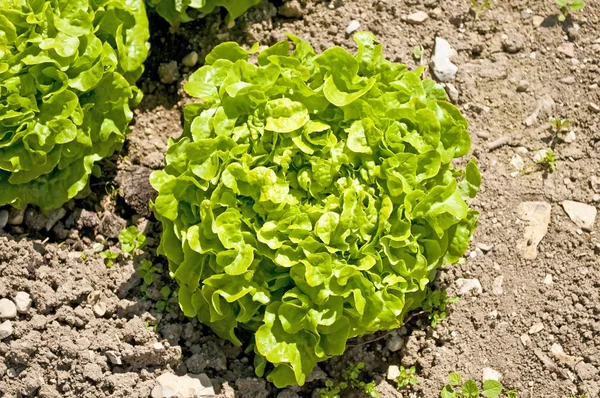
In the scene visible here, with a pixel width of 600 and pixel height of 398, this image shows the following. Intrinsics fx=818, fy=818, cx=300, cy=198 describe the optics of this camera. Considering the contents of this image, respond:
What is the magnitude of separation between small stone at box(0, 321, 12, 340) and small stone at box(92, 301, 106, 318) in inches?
17.5

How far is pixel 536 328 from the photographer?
15.6ft

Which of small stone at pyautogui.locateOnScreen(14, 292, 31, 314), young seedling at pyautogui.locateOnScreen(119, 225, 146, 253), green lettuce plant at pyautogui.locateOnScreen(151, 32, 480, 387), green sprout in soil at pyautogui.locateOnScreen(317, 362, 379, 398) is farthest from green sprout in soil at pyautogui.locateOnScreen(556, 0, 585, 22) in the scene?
small stone at pyautogui.locateOnScreen(14, 292, 31, 314)

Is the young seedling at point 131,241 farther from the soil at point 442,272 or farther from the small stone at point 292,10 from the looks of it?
the small stone at point 292,10

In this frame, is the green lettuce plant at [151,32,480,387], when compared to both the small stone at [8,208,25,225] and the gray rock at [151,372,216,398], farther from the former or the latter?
the small stone at [8,208,25,225]

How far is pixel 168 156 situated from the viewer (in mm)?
4203

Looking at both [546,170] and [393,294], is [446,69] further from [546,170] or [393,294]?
[393,294]

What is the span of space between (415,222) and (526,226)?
117 centimetres

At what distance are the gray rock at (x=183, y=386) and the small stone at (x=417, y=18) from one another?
102 inches

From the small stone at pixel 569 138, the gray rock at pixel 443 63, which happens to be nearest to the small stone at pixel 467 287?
the small stone at pixel 569 138

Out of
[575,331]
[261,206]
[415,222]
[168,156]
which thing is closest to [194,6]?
[168,156]

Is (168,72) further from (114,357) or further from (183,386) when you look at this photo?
(183,386)

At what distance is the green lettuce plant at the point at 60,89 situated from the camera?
416 centimetres

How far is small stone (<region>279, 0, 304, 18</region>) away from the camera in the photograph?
5270mm

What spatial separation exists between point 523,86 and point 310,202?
6.54ft
